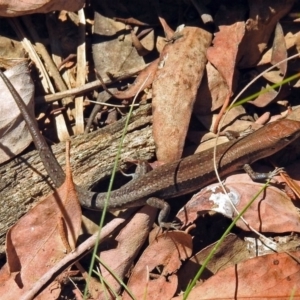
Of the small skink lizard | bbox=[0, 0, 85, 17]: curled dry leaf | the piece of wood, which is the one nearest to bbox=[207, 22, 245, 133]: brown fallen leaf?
the small skink lizard

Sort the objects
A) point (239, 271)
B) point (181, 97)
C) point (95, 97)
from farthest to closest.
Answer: point (95, 97)
point (181, 97)
point (239, 271)

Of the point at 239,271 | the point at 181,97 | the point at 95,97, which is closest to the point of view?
the point at 239,271

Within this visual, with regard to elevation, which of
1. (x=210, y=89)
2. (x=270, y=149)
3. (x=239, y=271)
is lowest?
(x=239, y=271)

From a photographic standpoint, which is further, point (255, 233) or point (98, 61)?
point (98, 61)

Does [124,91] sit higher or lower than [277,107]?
higher

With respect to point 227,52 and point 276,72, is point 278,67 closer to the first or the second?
point 276,72

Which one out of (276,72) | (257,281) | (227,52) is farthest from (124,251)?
(276,72)

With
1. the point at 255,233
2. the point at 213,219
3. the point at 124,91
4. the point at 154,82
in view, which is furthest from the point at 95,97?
the point at 255,233

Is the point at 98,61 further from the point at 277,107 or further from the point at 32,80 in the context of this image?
the point at 277,107
